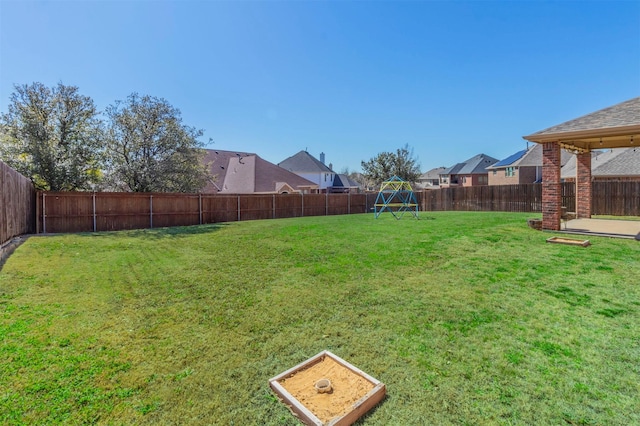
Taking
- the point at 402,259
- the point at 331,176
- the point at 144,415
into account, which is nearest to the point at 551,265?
the point at 402,259

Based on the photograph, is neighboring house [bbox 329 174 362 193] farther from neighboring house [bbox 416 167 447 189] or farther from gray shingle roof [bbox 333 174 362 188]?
neighboring house [bbox 416 167 447 189]

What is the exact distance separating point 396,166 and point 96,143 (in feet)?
105

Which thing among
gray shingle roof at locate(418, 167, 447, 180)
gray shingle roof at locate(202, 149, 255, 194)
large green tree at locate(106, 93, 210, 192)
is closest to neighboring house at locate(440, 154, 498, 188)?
gray shingle roof at locate(418, 167, 447, 180)

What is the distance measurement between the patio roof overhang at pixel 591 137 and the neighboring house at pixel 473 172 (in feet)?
111

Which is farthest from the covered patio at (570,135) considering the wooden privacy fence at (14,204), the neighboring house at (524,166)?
the neighboring house at (524,166)

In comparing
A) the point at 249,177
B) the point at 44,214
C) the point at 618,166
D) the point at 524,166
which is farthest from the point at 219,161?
the point at 618,166

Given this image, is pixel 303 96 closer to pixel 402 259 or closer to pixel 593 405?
pixel 402 259

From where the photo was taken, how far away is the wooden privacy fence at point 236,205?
1231 cm

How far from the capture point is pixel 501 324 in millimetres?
3547

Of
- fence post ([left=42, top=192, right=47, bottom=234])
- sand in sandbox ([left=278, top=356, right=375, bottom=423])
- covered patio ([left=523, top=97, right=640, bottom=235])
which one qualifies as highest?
covered patio ([left=523, top=97, right=640, bottom=235])

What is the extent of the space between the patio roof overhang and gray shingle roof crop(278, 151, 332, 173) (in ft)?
96.1

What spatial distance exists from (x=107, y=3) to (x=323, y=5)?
673 centimetres

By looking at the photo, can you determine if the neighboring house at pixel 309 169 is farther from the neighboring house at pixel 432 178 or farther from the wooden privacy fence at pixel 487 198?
the neighboring house at pixel 432 178

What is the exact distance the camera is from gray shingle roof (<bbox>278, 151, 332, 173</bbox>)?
3798 centimetres
